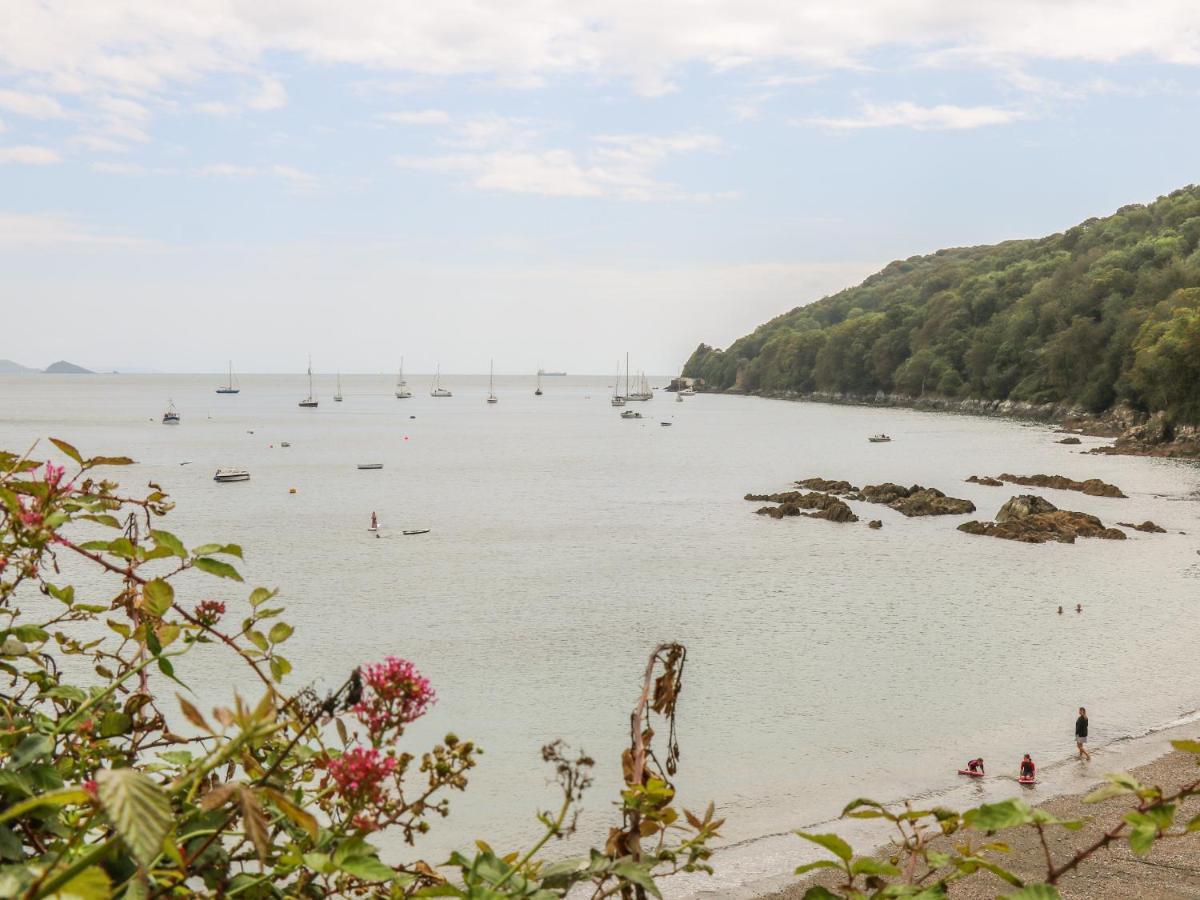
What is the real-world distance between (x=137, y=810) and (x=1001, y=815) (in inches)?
74.3

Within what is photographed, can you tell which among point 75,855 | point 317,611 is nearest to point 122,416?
point 317,611

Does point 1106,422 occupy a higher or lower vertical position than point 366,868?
lower

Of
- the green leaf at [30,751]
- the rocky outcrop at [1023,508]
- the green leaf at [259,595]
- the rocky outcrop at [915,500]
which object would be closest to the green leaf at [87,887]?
the green leaf at [30,751]

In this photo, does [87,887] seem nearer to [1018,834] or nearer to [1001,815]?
[1001,815]

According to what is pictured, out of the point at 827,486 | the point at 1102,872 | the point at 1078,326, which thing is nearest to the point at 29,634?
the point at 1102,872

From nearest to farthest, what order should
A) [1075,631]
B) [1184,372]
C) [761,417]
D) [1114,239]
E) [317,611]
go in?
[1075,631] < [317,611] < [1184,372] < [1114,239] < [761,417]

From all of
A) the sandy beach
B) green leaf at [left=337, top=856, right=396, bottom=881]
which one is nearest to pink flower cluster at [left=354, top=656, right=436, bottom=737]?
green leaf at [left=337, top=856, right=396, bottom=881]

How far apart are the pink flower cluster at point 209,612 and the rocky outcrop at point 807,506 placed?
6626 centimetres

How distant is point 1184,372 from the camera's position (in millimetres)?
91438

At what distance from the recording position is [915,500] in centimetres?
7075

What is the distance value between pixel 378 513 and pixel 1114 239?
5369 inches

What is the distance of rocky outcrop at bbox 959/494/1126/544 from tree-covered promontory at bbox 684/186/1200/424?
3739 cm

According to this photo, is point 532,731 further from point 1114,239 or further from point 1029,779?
point 1114,239

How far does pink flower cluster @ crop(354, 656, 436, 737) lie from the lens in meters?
2.61
